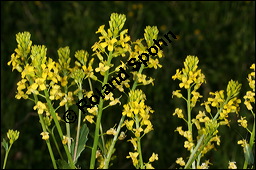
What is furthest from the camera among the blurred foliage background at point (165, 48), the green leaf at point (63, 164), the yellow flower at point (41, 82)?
the blurred foliage background at point (165, 48)

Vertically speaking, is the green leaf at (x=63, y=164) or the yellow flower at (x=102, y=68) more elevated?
the yellow flower at (x=102, y=68)

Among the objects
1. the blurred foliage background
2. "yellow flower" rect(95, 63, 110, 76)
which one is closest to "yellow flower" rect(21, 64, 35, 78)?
"yellow flower" rect(95, 63, 110, 76)

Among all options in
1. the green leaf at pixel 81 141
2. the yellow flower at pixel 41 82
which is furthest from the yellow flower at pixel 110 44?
the green leaf at pixel 81 141

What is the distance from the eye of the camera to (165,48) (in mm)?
3668

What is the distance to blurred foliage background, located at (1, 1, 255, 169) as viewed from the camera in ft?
8.58

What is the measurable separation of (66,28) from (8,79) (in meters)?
0.96

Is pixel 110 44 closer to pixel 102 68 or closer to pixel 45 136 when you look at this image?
pixel 102 68

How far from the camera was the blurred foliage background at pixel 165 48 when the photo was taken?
2615 mm

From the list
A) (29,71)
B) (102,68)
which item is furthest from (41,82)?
(102,68)

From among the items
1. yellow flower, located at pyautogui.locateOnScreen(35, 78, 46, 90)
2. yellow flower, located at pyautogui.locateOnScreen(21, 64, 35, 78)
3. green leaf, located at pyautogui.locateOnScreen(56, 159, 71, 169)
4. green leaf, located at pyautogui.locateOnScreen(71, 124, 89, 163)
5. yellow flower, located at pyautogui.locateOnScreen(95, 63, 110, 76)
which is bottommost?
green leaf, located at pyautogui.locateOnScreen(56, 159, 71, 169)

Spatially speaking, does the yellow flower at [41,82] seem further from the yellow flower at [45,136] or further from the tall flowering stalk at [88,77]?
the yellow flower at [45,136]

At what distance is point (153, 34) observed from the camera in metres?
1.40

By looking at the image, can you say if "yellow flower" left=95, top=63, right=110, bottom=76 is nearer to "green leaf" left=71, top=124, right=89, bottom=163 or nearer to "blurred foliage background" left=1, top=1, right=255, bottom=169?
"green leaf" left=71, top=124, right=89, bottom=163

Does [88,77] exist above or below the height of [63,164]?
above
